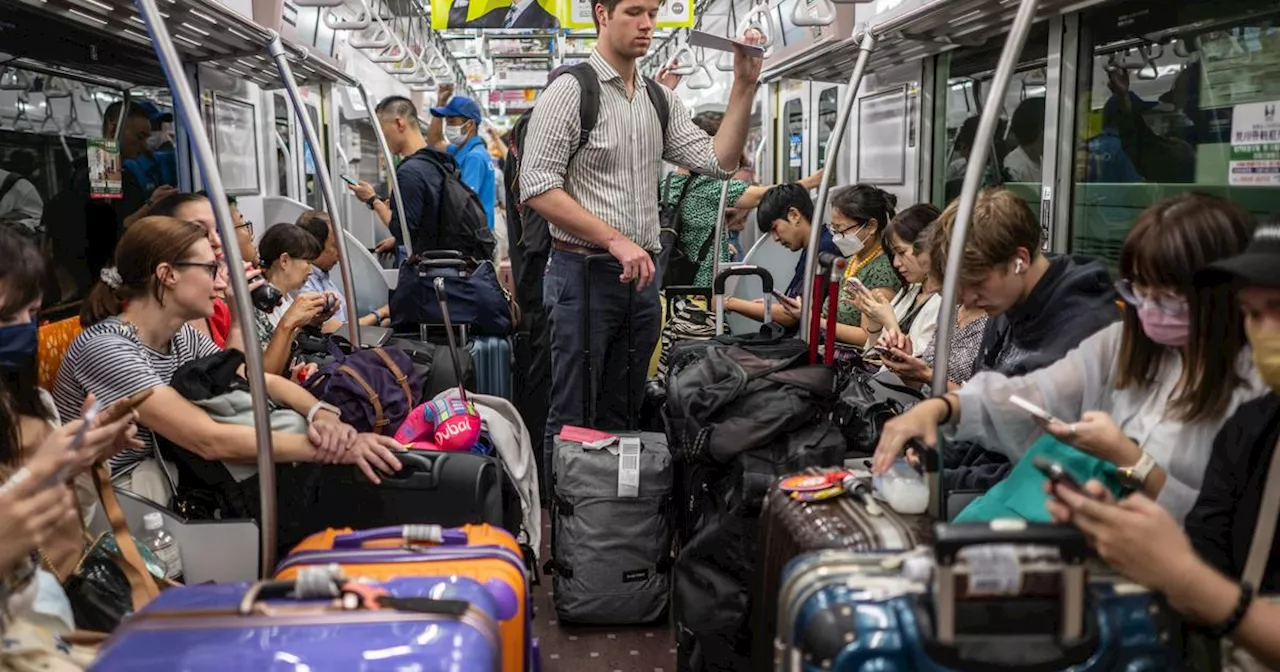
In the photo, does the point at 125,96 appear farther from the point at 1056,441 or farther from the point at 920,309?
the point at 1056,441

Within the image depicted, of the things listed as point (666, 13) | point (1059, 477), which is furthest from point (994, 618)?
point (666, 13)

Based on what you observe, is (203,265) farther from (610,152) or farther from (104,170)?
(104,170)

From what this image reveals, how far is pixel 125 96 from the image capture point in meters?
5.21

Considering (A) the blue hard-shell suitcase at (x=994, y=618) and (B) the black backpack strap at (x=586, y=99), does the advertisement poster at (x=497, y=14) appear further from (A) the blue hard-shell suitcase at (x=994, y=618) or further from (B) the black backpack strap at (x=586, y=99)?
(A) the blue hard-shell suitcase at (x=994, y=618)

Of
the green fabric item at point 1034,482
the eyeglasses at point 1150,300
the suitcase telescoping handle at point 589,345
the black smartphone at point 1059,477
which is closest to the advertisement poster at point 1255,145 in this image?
the eyeglasses at point 1150,300

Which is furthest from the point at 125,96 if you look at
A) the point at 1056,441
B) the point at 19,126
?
the point at 1056,441

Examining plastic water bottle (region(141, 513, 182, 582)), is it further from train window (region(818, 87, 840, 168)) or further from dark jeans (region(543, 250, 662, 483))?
train window (region(818, 87, 840, 168))

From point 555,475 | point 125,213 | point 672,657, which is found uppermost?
point 125,213

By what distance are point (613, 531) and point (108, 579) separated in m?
1.77

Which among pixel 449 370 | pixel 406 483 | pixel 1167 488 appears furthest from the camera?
pixel 449 370

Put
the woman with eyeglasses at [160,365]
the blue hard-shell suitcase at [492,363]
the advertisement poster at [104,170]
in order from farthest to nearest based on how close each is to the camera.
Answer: the blue hard-shell suitcase at [492,363], the advertisement poster at [104,170], the woman with eyeglasses at [160,365]

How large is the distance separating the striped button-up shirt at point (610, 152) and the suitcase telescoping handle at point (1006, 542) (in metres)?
2.48

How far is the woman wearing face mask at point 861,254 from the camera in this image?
4.54m

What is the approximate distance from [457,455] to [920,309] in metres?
2.18
